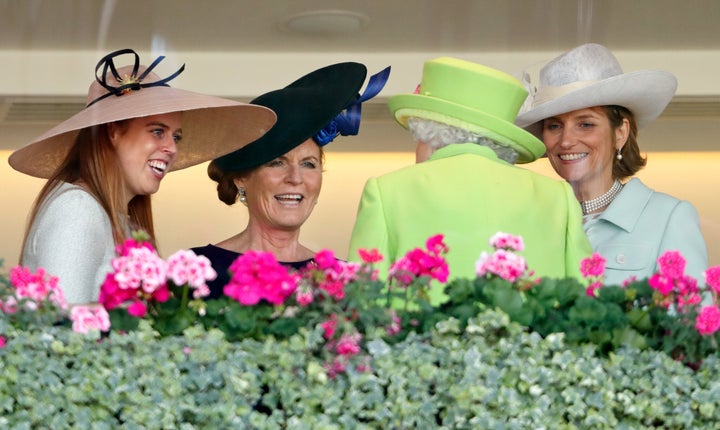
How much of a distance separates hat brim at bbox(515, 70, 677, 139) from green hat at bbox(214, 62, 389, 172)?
0.47m

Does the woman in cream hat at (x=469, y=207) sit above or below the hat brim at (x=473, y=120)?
below

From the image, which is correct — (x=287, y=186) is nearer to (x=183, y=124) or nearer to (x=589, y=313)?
(x=183, y=124)

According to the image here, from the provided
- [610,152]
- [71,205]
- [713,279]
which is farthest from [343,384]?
[610,152]

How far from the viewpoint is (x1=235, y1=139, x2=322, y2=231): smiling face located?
2.93 m

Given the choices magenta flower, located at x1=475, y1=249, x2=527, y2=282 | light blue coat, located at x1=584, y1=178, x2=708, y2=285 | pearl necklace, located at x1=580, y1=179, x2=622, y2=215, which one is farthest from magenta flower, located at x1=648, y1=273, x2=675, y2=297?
pearl necklace, located at x1=580, y1=179, x2=622, y2=215

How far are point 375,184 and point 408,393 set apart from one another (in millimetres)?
637

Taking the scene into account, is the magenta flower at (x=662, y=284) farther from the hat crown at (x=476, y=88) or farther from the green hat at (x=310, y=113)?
the green hat at (x=310, y=113)

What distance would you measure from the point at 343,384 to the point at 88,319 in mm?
384

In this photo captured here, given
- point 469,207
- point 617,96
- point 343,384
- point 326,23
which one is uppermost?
point 326,23

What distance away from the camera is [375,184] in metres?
2.25

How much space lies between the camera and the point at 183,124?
287 cm

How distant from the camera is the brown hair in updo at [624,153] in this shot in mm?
3059

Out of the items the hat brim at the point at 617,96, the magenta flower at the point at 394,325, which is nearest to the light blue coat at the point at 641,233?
the hat brim at the point at 617,96

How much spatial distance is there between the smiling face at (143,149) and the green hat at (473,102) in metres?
0.51
